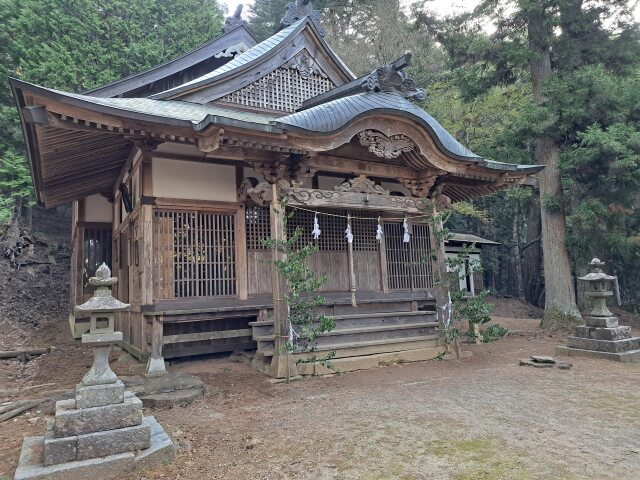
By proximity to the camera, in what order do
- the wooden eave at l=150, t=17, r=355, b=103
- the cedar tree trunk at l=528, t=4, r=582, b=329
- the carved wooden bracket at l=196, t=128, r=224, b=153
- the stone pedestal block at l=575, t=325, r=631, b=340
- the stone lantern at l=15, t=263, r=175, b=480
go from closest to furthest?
1. the stone lantern at l=15, t=263, r=175, b=480
2. the carved wooden bracket at l=196, t=128, r=224, b=153
3. the stone pedestal block at l=575, t=325, r=631, b=340
4. the wooden eave at l=150, t=17, r=355, b=103
5. the cedar tree trunk at l=528, t=4, r=582, b=329

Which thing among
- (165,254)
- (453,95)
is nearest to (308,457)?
(165,254)

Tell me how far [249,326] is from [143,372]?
203 centimetres

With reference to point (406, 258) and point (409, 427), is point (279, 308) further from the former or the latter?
point (406, 258)

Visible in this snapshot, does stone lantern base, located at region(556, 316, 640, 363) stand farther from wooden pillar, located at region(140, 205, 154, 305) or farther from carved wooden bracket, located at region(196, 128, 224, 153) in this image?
wooden pillar, located at region(140, 205, 154, 305)

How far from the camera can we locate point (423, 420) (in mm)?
4660

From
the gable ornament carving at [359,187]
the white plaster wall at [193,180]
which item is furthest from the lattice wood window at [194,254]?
the gable ornament carving at [359,187]

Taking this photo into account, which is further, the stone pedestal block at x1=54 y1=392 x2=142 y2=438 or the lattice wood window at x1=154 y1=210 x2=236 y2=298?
the lattice wood window at x1=154 y1=210 x2=236 y2=298

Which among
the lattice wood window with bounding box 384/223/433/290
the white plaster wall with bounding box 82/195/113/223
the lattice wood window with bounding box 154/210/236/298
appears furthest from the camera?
the white plaster wall with bounding box 82/195/113/223

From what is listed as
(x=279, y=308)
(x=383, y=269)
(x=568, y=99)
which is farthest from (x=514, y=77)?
(x=279, y=308)

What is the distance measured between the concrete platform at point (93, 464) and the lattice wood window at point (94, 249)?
9.06 metres

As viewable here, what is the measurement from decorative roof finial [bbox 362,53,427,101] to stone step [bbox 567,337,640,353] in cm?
583

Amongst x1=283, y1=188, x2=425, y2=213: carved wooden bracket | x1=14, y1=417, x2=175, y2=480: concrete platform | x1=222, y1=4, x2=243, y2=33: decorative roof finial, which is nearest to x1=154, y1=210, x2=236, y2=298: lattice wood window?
x1=283, y1=188, x2=425, y2=213: carved wooden bracket

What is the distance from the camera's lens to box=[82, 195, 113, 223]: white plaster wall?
39.9ft

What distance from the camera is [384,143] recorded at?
7.83 metres
